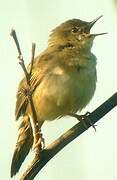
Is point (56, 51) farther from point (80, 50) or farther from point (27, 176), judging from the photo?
point (27, 176)

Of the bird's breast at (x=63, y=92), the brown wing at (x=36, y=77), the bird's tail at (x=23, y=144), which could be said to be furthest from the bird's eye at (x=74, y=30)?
the bird's tail at (x=23, y=144)

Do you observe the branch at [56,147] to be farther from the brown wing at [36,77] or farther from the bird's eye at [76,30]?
the bird's eye at [76,30]

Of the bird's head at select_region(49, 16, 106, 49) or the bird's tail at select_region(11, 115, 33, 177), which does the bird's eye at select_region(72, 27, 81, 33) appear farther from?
the bird's tail at select_region(11, 115, 33, 177)

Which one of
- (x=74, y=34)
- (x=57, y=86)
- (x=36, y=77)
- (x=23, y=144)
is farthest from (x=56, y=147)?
(x=74, y=34)

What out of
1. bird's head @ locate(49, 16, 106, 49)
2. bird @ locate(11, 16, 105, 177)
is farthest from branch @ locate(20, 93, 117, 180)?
bird's head @ locate(49, 16, 106, 49)

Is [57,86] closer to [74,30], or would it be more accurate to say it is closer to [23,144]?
[23,144]
